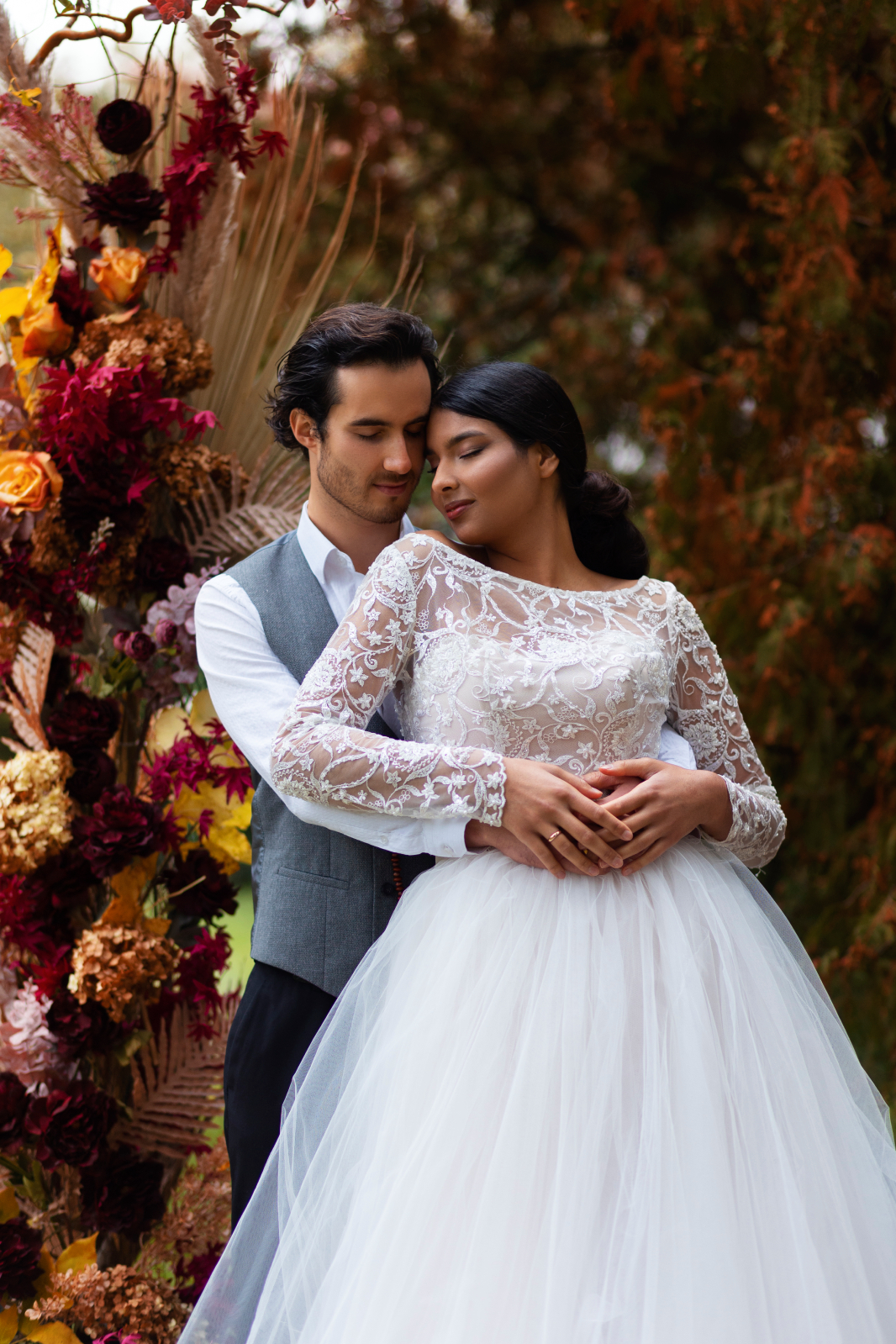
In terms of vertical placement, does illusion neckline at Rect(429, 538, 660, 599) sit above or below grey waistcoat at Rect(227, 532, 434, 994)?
above

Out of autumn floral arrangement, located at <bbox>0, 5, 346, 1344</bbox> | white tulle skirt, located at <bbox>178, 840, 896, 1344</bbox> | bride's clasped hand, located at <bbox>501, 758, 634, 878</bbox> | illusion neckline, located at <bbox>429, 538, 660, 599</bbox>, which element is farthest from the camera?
autumn floral arrangement, located at <bbox>0, 5, 346, 1344</bbox>

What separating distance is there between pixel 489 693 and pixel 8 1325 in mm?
1676

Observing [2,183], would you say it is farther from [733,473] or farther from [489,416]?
[733,473]

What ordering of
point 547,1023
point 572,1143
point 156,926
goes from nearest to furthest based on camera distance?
point 572,1143 → point 547,1023 → point 156,926

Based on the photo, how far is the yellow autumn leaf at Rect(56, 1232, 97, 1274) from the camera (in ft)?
8.51

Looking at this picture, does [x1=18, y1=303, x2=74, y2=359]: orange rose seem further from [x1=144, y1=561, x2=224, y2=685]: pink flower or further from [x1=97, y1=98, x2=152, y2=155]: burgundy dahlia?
[x1=144, y1=561, x2=224, y2=685]: pink flower

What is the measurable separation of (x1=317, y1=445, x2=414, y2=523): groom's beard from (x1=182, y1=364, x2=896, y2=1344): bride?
11cm

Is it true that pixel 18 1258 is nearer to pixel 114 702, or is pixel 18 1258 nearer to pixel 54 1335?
pixel 54 1335

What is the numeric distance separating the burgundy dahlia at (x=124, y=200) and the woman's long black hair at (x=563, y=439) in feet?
2.86

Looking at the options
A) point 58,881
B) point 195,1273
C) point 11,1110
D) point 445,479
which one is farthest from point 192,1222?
point 445,479

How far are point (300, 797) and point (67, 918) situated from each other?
3.30 feet

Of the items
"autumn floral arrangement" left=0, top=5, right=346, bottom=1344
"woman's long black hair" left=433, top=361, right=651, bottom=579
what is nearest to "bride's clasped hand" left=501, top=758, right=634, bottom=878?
"woman's long black hair" left=433, top=361, right=651, bottom=579

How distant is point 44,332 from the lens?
270 cm

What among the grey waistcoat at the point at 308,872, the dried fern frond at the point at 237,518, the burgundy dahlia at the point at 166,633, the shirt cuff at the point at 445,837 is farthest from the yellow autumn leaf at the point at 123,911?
the shirt cuff at the point at 445,837
